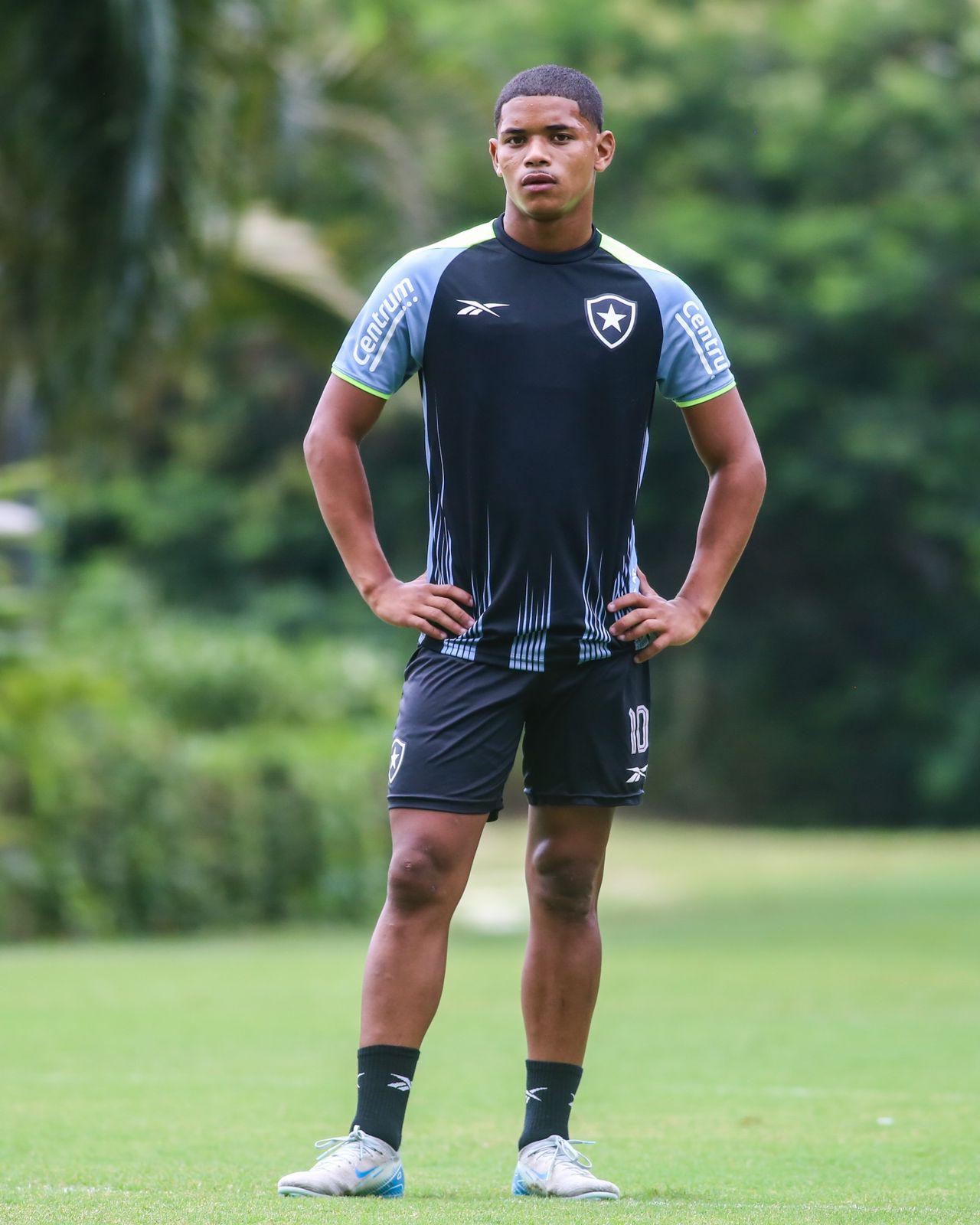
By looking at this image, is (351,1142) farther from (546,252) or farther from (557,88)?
(557,88)

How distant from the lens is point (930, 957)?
12.1m

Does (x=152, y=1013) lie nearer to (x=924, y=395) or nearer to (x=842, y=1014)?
(x=842, y=1014)

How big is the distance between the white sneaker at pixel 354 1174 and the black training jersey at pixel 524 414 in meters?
1.02

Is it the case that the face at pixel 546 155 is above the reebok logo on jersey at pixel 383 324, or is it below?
above

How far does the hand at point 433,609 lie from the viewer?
4.29m

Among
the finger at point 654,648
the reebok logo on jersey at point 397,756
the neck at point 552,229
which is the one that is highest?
the neck at point 552,229

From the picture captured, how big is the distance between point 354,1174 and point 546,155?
2.13 m

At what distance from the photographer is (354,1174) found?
4.05 meters

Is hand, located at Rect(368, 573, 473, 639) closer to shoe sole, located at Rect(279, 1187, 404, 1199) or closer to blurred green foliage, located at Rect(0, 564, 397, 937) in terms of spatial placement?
shoe sole, located at Rect(279, 1187, 404, 1199)

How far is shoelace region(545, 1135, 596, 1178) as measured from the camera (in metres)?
4.27

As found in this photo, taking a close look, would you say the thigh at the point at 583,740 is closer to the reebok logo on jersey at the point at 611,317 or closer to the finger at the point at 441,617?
the finger at the point at 441,617

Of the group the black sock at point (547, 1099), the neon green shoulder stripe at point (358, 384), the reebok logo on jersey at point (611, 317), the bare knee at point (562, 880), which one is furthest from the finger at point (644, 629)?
the black sock at point (547, 1099)

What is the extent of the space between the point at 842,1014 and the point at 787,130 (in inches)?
878

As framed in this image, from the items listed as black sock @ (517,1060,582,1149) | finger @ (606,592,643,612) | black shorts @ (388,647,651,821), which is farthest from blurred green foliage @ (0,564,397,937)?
finger @ (606,592,643,612)
